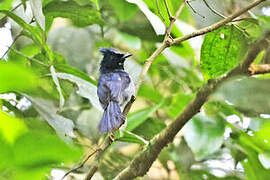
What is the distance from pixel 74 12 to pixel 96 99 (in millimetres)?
474

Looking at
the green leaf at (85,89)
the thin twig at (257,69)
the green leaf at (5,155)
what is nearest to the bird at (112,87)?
the green leaf at (85,89)

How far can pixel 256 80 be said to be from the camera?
739mm

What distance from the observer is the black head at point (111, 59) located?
136 inches

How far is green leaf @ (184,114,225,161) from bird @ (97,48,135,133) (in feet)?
1.26

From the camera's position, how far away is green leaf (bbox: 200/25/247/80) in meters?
1.91

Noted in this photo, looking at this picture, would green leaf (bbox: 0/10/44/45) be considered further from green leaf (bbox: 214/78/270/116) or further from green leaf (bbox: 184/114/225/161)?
green leaf (bbox: 214/78/270/116)

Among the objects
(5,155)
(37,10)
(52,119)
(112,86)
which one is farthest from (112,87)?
(5,155)

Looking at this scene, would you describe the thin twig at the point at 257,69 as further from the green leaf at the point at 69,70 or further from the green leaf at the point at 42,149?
the green leaf at the point at 69,70

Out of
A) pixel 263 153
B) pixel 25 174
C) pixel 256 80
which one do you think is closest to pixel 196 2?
pixel 263 153

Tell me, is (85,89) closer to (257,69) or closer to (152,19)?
(152,19)

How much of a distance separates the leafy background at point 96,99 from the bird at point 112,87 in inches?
4.0

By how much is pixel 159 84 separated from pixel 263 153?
2031mm

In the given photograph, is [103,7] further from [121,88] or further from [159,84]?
[159,84]

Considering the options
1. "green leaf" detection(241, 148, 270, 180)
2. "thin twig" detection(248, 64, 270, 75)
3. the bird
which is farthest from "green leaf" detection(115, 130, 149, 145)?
"thin twig" detection(248, 64, 270, 75)
